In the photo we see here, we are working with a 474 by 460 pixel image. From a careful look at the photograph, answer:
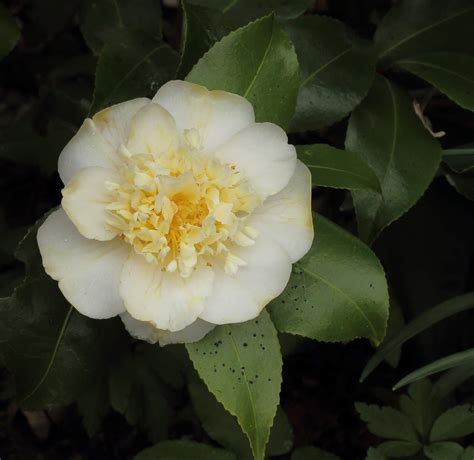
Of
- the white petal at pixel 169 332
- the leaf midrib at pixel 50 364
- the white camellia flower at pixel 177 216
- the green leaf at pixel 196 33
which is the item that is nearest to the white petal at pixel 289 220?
the white camellia flower at pixel 177 216

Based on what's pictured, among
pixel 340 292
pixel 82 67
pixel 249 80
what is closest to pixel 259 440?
pixel 340 292

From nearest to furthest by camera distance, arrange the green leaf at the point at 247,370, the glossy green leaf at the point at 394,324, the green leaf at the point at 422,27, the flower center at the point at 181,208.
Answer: the flower center at the point at 181,208 < the green leaf at the point at 247,370 < the green leaf at the point at 422,27 < the glossy green leaf at the point at 394,324

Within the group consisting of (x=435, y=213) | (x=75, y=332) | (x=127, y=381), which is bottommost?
(x=127, y=381)

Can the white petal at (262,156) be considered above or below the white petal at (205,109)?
below

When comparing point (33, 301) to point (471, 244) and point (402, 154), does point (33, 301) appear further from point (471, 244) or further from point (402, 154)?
point (471, 244)

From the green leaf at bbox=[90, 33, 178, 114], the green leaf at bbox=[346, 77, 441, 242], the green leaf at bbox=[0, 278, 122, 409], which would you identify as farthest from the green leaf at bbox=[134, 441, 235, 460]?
the green leaf at bbox=[90, 33, 178, 114]

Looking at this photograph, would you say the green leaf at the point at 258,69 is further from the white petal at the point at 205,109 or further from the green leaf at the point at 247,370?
the green leaf at the point at 247,370

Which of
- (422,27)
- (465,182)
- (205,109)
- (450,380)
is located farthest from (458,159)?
(205,109)

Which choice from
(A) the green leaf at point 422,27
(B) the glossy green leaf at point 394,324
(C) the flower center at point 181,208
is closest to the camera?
(C) the flower center at point 181,208
